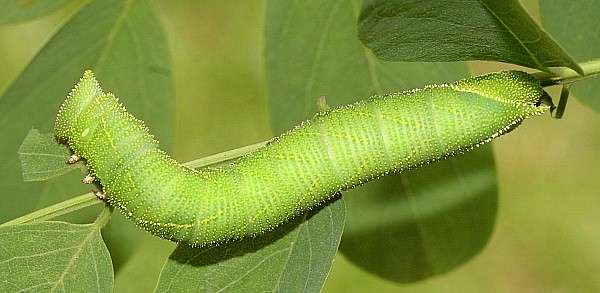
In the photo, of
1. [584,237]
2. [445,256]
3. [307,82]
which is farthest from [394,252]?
[584,237]

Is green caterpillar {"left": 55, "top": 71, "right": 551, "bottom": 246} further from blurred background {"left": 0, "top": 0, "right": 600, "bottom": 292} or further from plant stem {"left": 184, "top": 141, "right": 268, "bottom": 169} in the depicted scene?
blurred background {"left": 0, "top": 0, "right": 600, "bottom": 292}

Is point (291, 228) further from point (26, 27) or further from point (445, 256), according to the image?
point (26, 27)

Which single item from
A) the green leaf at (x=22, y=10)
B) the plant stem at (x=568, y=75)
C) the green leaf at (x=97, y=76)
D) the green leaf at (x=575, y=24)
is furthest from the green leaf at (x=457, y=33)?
the green leaf at (x=22, y=10)

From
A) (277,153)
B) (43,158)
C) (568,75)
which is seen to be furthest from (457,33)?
(43,158)

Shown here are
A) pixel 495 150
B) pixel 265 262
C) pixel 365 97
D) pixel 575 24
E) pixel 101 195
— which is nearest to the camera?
pixel 101 195

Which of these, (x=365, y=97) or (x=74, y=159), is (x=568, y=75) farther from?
(x=74, y=159)

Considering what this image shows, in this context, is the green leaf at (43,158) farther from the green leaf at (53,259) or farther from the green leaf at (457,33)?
the green leaf at (457,33)

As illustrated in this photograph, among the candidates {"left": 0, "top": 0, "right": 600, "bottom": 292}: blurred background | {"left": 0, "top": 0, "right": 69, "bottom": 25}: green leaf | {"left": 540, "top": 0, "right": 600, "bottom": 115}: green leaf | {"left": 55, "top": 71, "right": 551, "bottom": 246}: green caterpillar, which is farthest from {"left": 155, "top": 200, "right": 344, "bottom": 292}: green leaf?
{"left": 0, "top": 0, "right": 600, "bottom": 292}: blurred background
